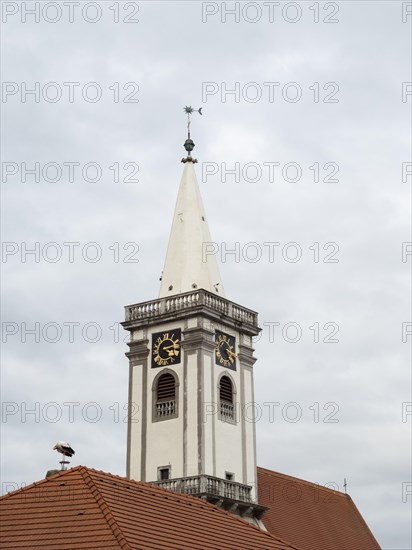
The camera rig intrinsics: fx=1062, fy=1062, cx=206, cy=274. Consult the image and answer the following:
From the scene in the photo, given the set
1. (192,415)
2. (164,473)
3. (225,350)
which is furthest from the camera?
(225,350)

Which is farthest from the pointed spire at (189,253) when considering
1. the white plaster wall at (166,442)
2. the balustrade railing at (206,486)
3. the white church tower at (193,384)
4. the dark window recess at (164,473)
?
the balustrade railing at (206,486)

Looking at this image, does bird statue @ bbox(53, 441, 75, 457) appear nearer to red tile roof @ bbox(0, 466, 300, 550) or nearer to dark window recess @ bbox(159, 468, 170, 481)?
red tile roof @ bbox(0, 466, 300, 550)

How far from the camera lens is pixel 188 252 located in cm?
6400

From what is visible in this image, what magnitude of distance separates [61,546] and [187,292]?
3690 cm

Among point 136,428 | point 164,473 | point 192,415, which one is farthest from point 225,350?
point 164,473

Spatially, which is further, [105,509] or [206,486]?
[206,486]

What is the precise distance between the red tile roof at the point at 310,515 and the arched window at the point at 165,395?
28.1 feet

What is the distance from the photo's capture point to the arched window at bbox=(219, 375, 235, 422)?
60.5 metres

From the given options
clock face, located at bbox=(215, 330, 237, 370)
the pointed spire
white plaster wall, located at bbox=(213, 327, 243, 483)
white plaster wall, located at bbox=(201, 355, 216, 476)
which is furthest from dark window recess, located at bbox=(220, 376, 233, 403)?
the pointed spire

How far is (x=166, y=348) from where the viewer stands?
201 feet

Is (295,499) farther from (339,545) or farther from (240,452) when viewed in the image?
(240,452)

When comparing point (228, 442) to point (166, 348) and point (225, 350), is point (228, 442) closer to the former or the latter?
point (225, 350)

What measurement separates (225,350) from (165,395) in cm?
448

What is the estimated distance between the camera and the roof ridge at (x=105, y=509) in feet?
79.7
